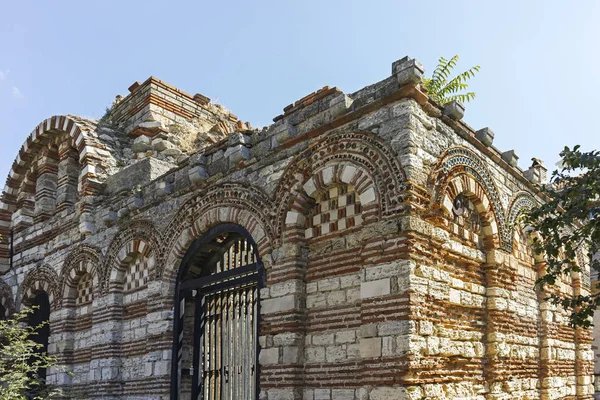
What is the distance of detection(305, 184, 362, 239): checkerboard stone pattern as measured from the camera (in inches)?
240

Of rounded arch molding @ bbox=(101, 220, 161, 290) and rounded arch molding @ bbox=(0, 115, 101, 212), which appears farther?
rounded arch molding @ bbox=(0, 115, 101, 212)

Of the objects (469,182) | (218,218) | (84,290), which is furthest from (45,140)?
(469,182)

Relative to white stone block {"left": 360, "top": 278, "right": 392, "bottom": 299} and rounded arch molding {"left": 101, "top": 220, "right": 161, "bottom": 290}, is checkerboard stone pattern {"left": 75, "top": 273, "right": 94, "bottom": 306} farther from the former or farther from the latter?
white stone block {"left": 360, "top": 278, "right": 392, "bottom": 299}

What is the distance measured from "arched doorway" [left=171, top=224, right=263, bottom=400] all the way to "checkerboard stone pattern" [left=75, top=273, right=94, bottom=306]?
2.71 meters

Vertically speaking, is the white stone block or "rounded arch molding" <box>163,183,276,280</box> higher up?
"rounded arch molding" <box>163,183,276,280</box>

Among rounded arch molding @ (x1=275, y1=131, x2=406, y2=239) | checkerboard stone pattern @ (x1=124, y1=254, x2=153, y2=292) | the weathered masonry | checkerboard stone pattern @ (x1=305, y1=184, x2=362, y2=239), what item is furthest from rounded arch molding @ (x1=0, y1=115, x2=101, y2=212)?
checkerboard stone pattern @ (x1=305, y1=184, x2=362, y2=239)

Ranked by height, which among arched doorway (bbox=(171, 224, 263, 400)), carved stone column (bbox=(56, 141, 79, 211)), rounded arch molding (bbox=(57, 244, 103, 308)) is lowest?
arched doorway (bbox=(171, 224, 263, 400))

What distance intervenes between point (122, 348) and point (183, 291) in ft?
5.42

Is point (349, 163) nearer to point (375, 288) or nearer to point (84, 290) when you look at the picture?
point (375, 288)

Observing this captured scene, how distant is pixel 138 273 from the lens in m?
8.89

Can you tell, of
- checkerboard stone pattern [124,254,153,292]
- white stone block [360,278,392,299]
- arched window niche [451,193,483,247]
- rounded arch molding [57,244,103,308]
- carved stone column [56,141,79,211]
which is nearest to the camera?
white stone block [360,278,392,299]

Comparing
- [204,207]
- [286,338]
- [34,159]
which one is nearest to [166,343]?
[204,207]

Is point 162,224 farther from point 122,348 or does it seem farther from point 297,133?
point 297,133

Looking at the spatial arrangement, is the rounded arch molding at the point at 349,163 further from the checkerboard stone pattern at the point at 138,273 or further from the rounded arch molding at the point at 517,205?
the checkerboard stone pattern at the point at 138,273
